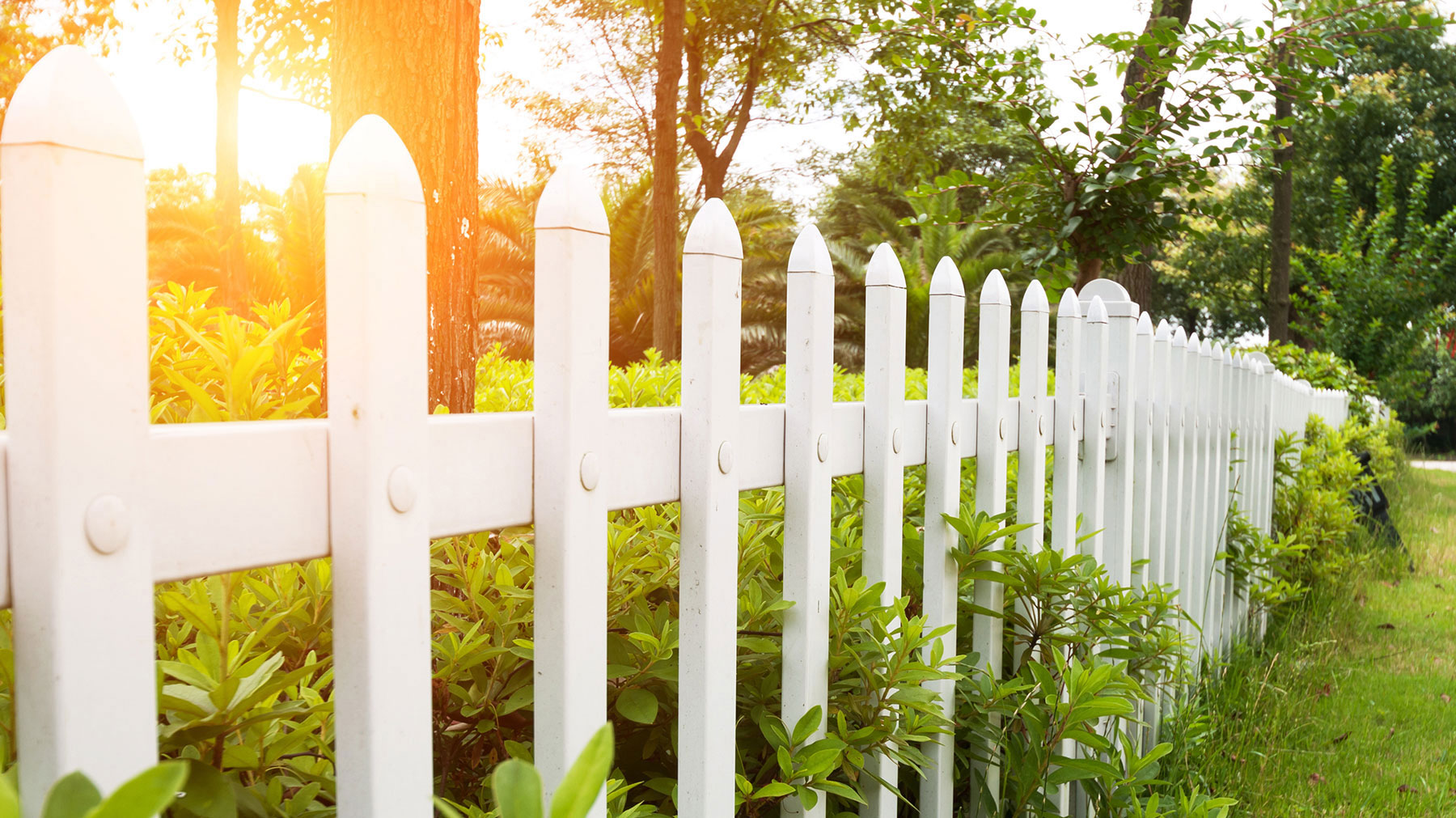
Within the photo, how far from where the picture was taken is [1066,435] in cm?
242

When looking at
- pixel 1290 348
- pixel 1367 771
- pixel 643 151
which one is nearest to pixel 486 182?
pixel 643 151

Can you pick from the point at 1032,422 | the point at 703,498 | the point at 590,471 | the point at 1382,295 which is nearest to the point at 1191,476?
the point at 1032,422

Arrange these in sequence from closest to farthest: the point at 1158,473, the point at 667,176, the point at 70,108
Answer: the point at 70,108 < the point at 1158,473 < the point at 667,176

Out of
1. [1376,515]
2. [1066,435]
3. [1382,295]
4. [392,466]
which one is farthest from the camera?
[1382,295]

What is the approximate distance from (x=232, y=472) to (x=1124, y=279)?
20.1ft

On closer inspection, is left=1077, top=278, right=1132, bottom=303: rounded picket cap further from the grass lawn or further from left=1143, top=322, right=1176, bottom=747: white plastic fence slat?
the grass lawn

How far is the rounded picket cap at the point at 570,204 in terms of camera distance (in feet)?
3.32

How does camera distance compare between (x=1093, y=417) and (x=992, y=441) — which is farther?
(x=1093, y=417)

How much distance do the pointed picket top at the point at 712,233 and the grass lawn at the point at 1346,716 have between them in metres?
2.36

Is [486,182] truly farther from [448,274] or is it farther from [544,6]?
[448,274]

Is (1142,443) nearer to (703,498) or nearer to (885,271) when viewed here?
(885,271)

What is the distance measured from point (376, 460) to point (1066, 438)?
197 cm

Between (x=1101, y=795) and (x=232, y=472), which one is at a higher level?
(x=232, y=472)

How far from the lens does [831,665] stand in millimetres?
1579
